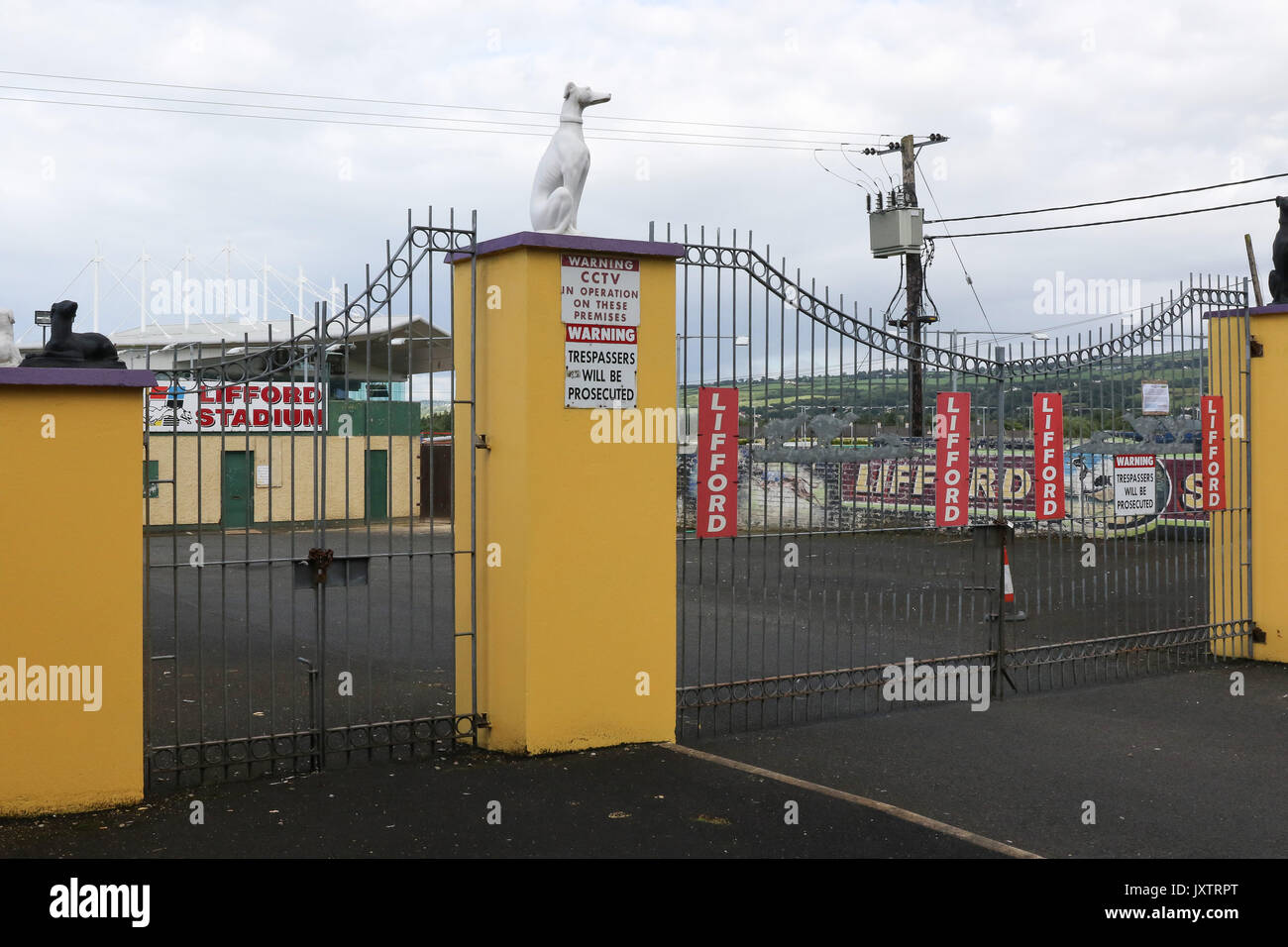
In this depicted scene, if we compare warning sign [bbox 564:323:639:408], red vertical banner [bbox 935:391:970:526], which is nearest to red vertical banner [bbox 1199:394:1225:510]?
red vertical banner [bbox 935:391:970:526]

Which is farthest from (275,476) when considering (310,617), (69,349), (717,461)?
(69,349)

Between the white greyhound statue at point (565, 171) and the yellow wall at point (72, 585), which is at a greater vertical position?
the white greyhound statue at point (565, 171)

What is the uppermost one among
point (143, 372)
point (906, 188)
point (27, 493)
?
point (906, 188)

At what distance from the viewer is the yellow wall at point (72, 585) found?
18.5ft

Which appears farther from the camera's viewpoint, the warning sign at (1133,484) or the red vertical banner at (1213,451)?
the red vertical banner at (1213,451)

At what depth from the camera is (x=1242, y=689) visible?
30.4 feet

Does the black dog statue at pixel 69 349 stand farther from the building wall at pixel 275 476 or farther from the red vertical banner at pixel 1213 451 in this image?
the building wall at pixel 275 476

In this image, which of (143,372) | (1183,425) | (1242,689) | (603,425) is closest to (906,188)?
(1183,425)

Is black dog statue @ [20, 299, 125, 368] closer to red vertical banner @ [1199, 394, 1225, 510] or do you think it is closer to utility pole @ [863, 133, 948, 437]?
red vertical banner @ [1199, 394, 1225, 510]

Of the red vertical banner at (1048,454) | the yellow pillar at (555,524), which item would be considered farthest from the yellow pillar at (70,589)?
the red vertical banner at (1048,454)

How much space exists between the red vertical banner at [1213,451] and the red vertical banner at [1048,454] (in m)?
1.83

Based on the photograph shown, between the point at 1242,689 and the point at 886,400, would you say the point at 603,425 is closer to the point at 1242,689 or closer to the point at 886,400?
the point at 886,400
